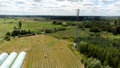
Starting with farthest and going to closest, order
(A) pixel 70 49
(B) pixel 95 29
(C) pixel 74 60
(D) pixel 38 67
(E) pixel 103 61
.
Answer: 1. (B) pixel 95 29
2. (A) pixel 70 49
3. (C) pixel 74 60
4. (E) pixel 103 61
5. (D) pixel 38 67

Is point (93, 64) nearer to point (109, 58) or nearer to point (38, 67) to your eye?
point (109, 58)

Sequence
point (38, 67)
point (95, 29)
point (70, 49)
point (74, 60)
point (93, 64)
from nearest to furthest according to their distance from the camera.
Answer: point (93, 64) → point (38, 67) → point (74, 60) → point (70, 49) → point (95, 29)

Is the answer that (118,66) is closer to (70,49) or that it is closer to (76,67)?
(76,67)

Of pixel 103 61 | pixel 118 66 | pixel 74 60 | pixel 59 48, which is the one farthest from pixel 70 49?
pixel 118 66

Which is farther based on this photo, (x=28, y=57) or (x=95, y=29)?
(x=95, y=29)

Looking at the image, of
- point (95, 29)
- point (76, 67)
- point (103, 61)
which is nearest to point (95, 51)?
point (103, 61)

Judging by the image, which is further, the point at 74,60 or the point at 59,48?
the point at 59,48

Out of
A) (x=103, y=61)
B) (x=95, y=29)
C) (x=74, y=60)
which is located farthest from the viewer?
(x=95, y=29)

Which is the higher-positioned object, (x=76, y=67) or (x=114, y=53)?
(x=114, y=53)
